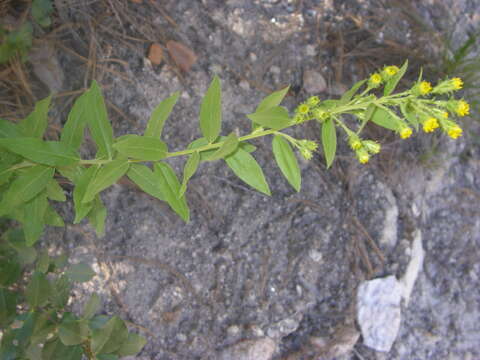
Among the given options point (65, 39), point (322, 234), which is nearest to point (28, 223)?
point (65, 39)

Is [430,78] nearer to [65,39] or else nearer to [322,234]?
[322,234]

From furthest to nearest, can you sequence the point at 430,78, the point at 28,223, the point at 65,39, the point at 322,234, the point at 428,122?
the point at 430,78, the point at 322,234, the point at 65,39, the point at 28,223, the point at 428,122

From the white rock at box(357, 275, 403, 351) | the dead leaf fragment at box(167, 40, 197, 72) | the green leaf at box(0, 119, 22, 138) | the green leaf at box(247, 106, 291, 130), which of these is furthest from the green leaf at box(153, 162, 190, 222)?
the white rock at box(357, 275, 403, 351)

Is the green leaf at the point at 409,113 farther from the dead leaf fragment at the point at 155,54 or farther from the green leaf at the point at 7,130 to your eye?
the dead leaf fragment at the point at 155,54

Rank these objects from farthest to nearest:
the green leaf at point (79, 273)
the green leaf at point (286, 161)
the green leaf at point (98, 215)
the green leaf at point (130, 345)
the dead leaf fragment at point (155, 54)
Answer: the dead leaf fragment at point (155, 54)
the green leaf at point (79, 273)
the green leaf at point (130, 345)
the green leaf at point (98, 215)
the green leaf at point (286, 161)

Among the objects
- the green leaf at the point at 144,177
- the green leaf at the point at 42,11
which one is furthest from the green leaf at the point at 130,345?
the green leaf at the point at 42,11

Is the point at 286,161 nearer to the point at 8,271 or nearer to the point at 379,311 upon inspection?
the point at 8,271
